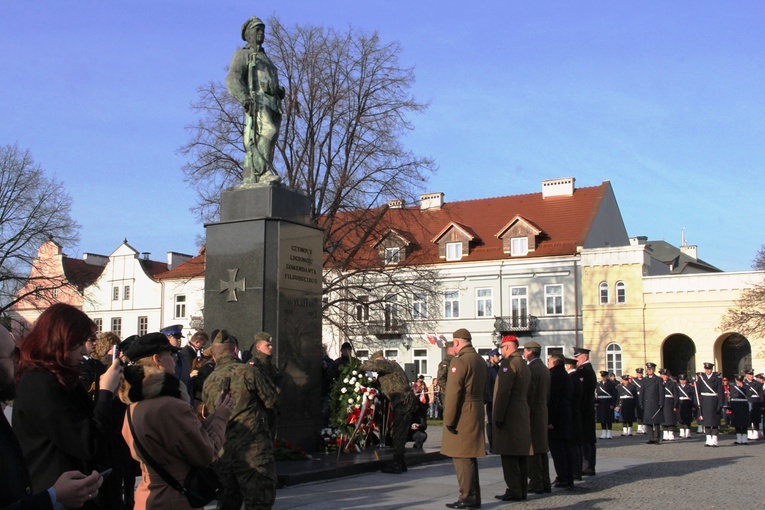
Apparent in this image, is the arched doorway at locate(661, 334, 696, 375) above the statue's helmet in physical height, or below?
below

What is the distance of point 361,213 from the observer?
99.4 feet

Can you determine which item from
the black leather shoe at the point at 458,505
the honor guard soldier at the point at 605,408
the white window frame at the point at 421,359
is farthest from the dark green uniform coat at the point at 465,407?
the white window frame at the point at 421,359

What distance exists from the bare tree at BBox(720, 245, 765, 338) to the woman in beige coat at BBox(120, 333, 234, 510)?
36473 mm

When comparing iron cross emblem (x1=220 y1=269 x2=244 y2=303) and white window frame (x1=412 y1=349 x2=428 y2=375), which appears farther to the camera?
white window frame (x1=412 y1=349 x2=428 y2=375)

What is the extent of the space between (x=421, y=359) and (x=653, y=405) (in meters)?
27.0

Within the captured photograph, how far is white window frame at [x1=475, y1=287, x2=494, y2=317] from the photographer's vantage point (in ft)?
149

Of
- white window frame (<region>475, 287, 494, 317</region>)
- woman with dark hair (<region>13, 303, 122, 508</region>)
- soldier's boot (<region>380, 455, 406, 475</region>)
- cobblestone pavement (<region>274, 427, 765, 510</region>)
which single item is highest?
white window frame (<region>475, 287, 494, 317</region>)

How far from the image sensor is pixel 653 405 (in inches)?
790

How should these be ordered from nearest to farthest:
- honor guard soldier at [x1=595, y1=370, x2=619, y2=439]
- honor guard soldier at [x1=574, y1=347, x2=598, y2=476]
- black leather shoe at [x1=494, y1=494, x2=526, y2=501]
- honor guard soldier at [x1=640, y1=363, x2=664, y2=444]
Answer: black leather shoe at [x1=494, y1=494, x2=526, y2=501], honor guard soldier at [x1=574, y1=347, x2=598, y2=476], honor guard soldier at [x1=640, y1=363, x2=664, y2=444], honor guard soldier at [x1=595, y1=370, x2=619, y2=439]

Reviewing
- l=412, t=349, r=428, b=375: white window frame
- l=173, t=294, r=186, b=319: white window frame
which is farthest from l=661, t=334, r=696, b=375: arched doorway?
l=173, t=294, r=186, b=319: white window frame

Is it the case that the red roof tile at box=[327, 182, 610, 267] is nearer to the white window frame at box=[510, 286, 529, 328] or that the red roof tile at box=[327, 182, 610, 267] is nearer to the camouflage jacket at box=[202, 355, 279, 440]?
the white window frame at box=[510, 286, 529, 328]

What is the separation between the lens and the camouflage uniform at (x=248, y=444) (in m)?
6.40

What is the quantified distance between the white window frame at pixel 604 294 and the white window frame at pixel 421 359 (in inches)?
412

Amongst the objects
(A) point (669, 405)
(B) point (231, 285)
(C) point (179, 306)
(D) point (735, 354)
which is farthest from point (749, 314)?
(C) point (179, 306)
